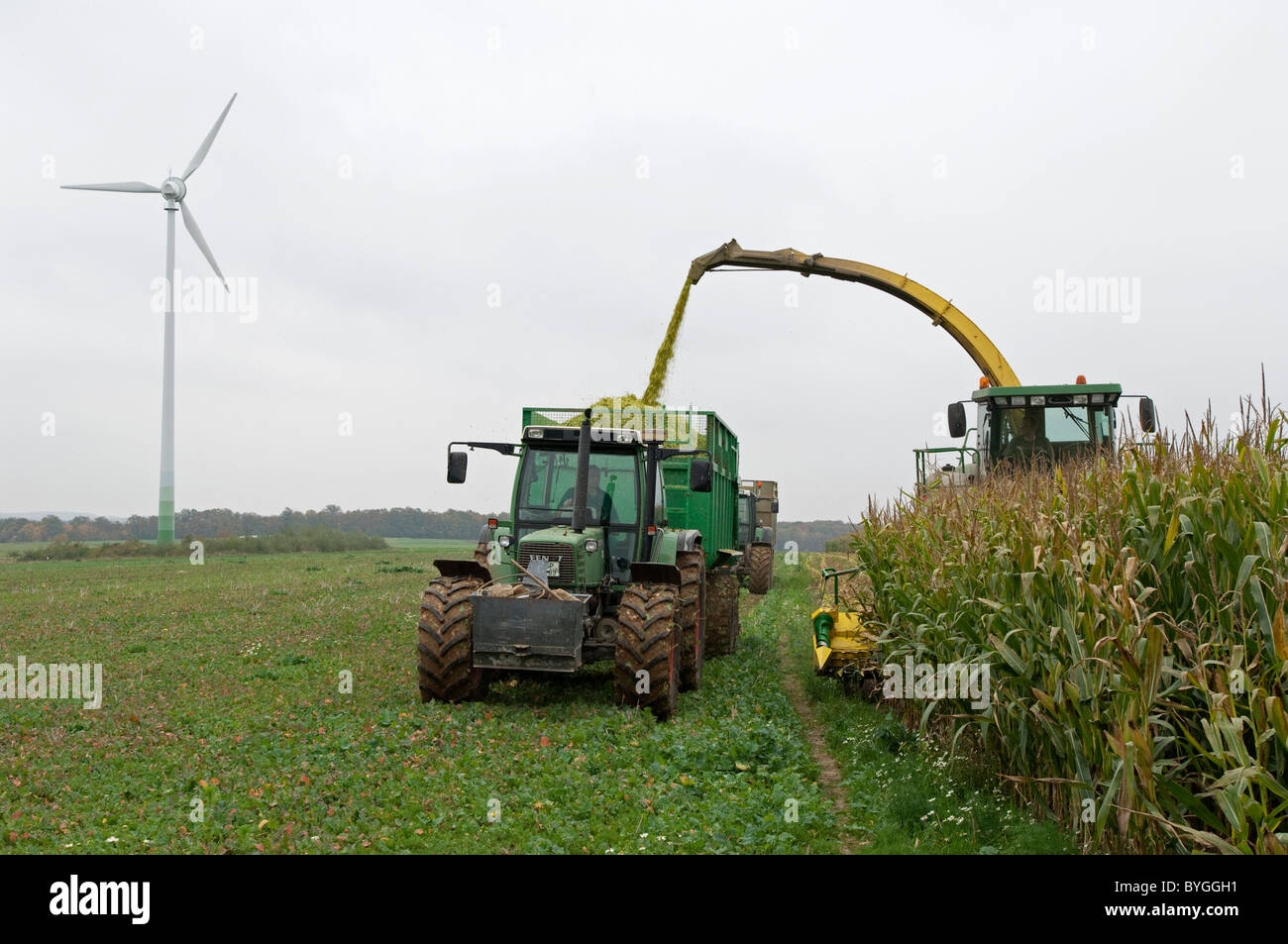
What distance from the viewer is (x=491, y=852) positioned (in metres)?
5.95

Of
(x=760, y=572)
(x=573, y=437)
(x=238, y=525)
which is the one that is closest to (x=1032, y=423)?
(x=573, y=437)

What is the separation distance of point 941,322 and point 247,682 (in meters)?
12.3

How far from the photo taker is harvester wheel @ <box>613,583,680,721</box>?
974 cm

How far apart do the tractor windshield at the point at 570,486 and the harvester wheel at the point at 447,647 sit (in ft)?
5.07

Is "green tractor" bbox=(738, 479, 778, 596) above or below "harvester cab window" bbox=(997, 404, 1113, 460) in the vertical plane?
below

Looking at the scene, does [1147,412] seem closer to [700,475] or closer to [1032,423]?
[1032,423]

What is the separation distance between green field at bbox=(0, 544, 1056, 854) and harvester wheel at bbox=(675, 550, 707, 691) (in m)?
0.27

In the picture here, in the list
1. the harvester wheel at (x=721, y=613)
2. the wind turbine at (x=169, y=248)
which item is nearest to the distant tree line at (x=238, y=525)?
the wind turbine at (x=169, y=248)

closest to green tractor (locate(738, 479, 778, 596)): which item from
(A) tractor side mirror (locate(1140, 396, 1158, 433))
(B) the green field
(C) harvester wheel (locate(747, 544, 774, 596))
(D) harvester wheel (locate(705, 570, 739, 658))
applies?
(C) harvester wheel (locate(747, 544, 774, 596))

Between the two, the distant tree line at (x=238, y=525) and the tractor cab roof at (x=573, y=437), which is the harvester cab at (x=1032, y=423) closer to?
the tractor cab roof at (x=573, y=437)

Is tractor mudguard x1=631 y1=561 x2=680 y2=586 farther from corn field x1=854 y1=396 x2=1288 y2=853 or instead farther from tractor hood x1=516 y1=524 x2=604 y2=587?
corn field x1=854 y1=396 x2=1288 y2=853

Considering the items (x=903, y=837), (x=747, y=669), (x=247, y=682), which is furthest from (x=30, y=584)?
(x=903, y=837)

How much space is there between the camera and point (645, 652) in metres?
9.73
